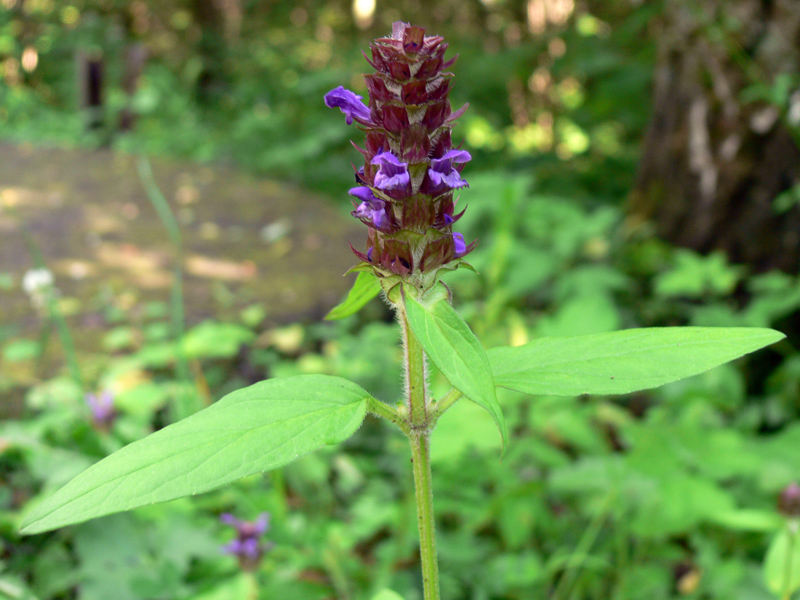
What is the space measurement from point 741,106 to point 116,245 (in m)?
4.07

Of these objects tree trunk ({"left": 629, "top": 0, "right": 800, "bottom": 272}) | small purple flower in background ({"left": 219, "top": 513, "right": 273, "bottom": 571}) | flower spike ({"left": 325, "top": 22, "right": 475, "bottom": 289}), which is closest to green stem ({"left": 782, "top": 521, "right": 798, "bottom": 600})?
flower spike ({"left": 325, "top": 22, "right": 475, "bottom": 289})

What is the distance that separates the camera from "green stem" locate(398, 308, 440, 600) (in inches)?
34.0

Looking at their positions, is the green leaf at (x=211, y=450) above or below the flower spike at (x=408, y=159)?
below

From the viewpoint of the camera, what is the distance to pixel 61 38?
970 cm

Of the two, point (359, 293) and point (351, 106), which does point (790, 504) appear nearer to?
point (359, 293)

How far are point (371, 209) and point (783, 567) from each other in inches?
43.2

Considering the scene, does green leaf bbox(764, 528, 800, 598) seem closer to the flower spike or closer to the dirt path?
the flower spike

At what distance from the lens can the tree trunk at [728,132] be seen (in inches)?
122

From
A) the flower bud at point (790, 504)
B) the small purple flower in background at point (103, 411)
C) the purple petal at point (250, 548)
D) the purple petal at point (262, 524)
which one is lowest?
the purple petal at point (250, 548)

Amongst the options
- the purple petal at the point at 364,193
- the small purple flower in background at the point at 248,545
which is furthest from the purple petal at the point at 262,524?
the purple petal at the point at 364,193

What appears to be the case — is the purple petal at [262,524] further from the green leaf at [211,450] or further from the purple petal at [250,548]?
the green leaf at [211,450]

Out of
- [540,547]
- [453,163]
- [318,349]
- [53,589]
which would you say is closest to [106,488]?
[453,163]

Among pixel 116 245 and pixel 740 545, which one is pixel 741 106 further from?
pixel 116 245

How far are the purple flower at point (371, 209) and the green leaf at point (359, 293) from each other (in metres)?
0.09
